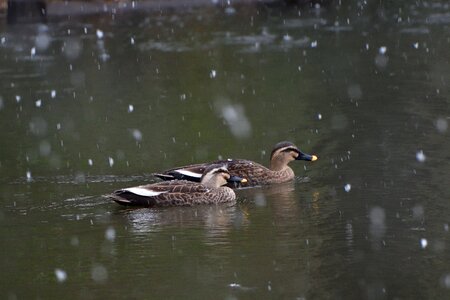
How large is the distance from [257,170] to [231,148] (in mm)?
1894

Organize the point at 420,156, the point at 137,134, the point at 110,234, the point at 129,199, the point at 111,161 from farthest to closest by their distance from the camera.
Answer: the point at 137,134
the point at 111,161
the point at 420,156
the point at 129,199
the point at 110,234

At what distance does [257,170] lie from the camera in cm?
1536

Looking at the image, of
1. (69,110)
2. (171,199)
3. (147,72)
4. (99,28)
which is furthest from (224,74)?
(171,199)

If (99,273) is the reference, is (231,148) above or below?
above

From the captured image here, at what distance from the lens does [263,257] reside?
11461mm

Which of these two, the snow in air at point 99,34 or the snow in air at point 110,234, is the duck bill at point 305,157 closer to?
the snow in air at point 110,234

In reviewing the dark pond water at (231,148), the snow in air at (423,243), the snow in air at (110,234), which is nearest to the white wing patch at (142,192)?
the dark pond water at (231,148)

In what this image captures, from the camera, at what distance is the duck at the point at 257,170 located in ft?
49.1

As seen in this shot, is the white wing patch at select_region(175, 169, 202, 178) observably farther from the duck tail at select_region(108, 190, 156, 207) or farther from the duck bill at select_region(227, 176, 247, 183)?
the duck tail at select_region(108, 190, 156, 207)

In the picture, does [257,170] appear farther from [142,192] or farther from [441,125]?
[441,125]

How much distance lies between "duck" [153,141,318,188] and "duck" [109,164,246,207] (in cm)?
38

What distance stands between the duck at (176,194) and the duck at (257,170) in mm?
383

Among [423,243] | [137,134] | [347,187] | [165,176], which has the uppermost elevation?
[137,134]

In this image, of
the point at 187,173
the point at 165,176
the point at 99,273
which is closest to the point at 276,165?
the point at 187,173
